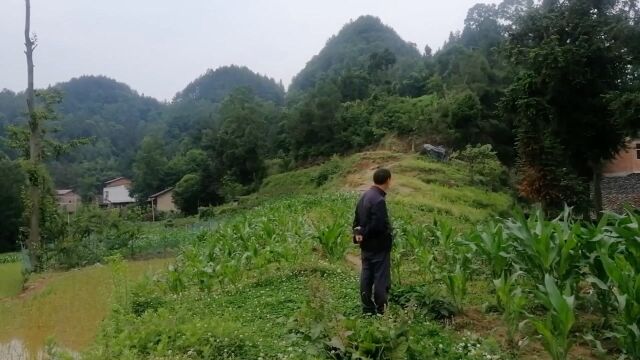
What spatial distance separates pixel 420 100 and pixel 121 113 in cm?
7444

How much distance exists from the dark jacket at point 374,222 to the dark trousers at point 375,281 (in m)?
0.09

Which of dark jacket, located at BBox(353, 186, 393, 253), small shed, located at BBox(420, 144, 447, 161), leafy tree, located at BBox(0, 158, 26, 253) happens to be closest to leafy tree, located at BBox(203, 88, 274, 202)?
leafy tree, located at BBox(0, 158, 26, 253)

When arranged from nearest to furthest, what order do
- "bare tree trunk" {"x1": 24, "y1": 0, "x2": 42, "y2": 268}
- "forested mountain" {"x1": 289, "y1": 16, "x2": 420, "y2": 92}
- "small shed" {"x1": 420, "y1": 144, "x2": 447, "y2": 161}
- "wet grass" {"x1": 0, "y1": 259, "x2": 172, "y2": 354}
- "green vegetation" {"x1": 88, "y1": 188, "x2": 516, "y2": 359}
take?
"green vegetation" {"x1": 88, "y1": 188, "x2": 516, "y2": 359} → "wet grass" {"x1": 0, "y1": 259, "x2": 172, "y2": 354} → "bare tree trunk" {"x1": 24, "y1": 0, "x2": 42, "y2": 268} → "small shed" {"x1": 420, "y1": 144, "x2": 447, "y2": 161} → "forested mountain" {"x1": 289, "y1": 16, "x2": 420, "y2": 92}

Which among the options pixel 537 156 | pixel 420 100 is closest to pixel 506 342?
pixel 537 156

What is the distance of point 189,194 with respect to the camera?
5259cm

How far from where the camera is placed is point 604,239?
570 centimetres

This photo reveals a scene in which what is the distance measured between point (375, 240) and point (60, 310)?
8173 millimetres

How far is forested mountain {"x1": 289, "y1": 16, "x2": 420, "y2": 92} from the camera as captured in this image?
81938mm

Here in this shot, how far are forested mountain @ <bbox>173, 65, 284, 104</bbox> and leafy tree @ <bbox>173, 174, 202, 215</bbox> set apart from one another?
51085 millimetres

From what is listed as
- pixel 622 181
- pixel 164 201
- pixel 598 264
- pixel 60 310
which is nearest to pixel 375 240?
pixel 598 264

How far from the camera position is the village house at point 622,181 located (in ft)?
97.5

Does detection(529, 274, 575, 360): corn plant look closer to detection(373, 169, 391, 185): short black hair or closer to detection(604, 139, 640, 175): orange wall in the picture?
detection(373, 169, 391, 185): short black hair

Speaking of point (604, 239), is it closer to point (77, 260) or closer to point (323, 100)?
point (77, 260)

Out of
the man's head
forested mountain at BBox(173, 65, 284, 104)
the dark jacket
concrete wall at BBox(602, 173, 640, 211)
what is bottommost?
concrete wall at BBox(602, 173, 640, 211)
